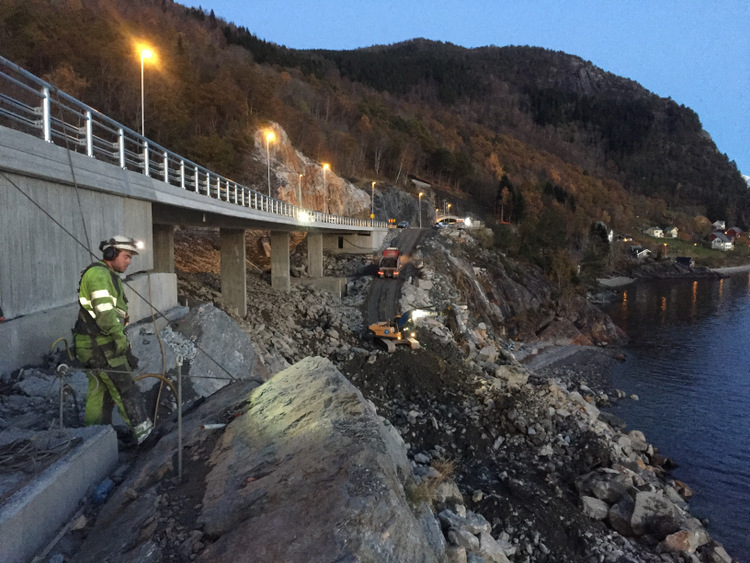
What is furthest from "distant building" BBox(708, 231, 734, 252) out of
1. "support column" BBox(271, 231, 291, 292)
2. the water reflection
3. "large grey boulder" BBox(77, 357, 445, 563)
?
"large grey boulder" BBox(77, 357, 445, 563)

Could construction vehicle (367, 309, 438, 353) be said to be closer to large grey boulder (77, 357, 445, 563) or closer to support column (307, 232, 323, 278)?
large grey boulder (77, 357, 445, 563)

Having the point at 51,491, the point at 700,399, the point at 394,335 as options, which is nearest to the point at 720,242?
the point at 700,399

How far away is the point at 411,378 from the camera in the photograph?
51.8 feet

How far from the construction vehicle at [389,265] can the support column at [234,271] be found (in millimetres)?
11933

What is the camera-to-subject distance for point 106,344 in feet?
17.1

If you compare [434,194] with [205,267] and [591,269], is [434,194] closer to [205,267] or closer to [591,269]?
[591,269]

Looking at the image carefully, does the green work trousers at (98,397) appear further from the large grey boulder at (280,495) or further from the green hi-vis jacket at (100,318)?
the large grey boulder at (280,495)

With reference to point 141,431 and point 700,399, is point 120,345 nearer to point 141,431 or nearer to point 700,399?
point 141,431

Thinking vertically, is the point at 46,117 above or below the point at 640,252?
above

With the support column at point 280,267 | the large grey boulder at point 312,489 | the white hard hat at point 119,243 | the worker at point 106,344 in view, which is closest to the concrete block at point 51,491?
the worker at point 106,344

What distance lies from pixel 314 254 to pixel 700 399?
2610cm

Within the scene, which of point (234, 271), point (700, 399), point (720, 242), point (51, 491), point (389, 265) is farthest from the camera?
point (720, 242)

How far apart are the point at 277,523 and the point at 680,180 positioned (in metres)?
235

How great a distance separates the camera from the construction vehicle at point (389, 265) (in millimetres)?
32375
